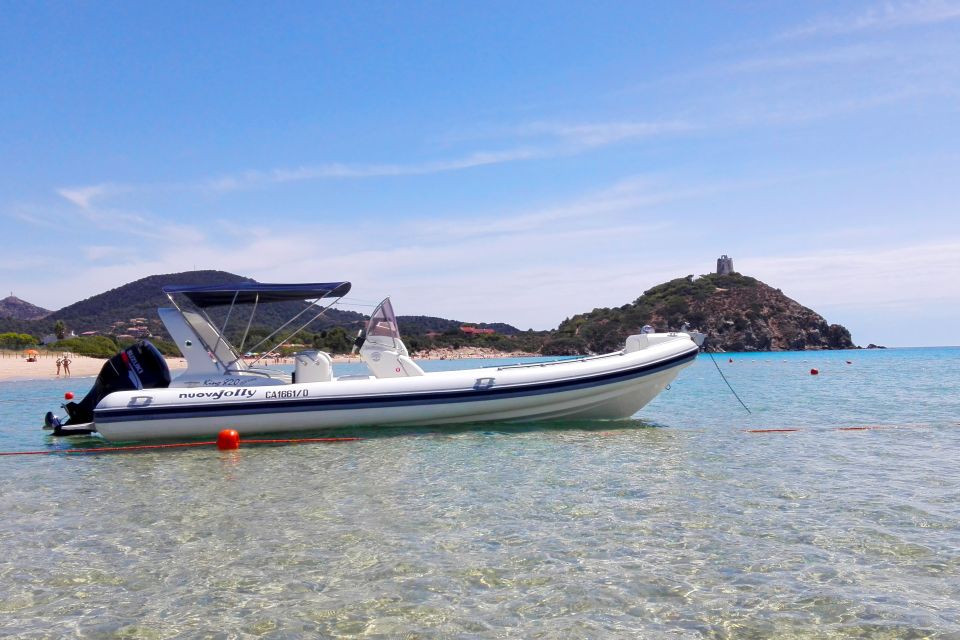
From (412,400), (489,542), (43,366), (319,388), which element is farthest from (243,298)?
(43,366)

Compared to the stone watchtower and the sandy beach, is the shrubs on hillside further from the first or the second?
the stone watchtower

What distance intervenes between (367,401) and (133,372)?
385 cm

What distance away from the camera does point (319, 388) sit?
36.2 feet

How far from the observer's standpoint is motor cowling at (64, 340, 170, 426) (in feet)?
37.2

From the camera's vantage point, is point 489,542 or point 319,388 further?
point 319,388

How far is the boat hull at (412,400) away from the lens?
10758 millimetres

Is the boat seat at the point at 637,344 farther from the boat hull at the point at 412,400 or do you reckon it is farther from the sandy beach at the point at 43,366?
the sandy beach at the point at 43,366

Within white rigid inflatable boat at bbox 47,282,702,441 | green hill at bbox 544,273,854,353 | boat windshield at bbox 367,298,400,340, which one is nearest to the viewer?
white rigid inflatable boat at bbox 47,282,702,441

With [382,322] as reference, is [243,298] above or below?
above

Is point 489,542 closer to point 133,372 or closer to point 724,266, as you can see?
point 133,372

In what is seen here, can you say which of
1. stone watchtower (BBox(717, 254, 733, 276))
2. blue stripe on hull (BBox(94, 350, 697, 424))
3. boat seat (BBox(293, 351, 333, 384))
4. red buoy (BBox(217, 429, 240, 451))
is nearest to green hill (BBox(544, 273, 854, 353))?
stone watchtower (BBox(717, 254, 733, 276))

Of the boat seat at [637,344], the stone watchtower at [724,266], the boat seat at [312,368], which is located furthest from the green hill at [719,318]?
the boat seat at [312,368]

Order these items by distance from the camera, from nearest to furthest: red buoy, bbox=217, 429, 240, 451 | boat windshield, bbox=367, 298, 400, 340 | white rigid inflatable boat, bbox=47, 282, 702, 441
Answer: red buoy, bbox=217, 429, 240, 451 < white rigid inflatable boat, bbox=47, 282, 702, 441 < boat windshield, bbox=367, 298, 400, 340

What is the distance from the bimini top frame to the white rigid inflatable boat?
20 mm
